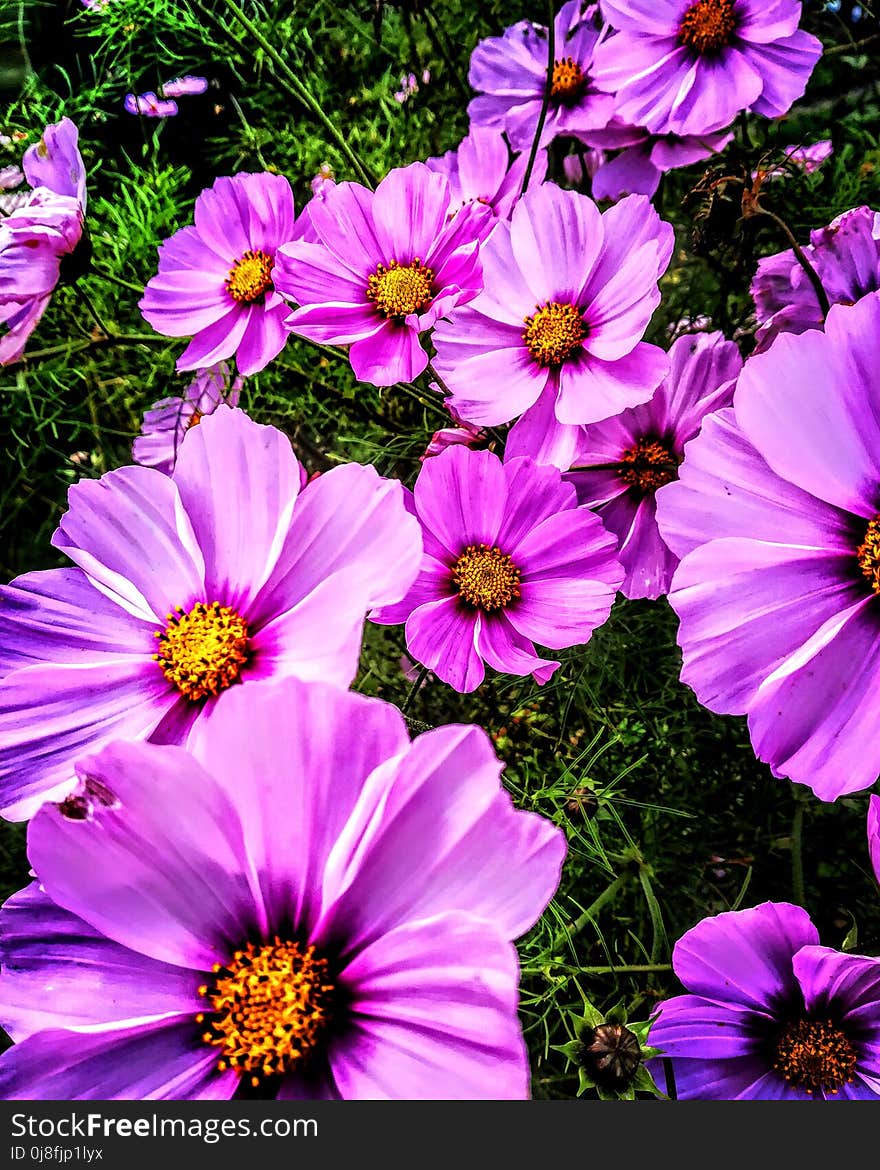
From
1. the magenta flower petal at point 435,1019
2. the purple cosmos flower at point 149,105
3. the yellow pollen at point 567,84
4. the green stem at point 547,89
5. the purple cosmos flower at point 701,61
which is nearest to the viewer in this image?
the magenta flower petal at point 435,1019

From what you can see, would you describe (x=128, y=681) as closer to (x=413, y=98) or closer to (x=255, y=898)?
(x=255, y=898)

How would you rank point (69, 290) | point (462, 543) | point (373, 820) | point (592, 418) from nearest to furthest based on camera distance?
point (373, 820)
point (592, 418)
point (462, 543)
point (69, 290)

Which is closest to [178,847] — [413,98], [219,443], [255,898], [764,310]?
[255,898]

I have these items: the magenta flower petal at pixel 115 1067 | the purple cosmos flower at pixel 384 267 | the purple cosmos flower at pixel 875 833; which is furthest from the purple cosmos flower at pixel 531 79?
the magenta flower petal at pixel 115 1067

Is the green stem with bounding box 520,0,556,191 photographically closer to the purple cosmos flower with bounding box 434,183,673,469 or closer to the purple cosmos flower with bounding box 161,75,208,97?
the purple cosmos flower with bounding box 434,183,673,469

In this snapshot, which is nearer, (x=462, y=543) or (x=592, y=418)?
(x=592, y=418)

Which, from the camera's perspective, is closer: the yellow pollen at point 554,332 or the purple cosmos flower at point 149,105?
the yellow pollen at point 554,332

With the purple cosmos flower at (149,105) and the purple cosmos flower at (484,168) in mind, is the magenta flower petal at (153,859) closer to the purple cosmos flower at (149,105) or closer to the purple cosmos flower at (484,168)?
the purple cosmos flower at (484,168)

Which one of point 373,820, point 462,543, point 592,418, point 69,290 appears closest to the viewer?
point 373,820
